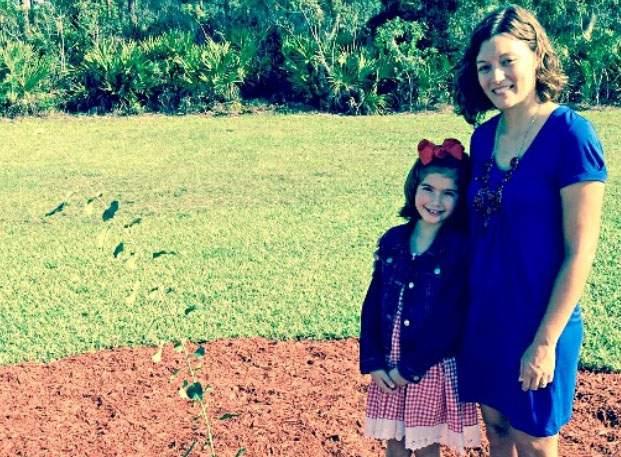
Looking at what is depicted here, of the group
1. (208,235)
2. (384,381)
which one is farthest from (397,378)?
(208,235)

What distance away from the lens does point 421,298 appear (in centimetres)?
278

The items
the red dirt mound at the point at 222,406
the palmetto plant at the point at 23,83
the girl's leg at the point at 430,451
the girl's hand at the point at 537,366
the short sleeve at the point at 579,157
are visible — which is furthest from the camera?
the palmetto plant at the point at 23,83

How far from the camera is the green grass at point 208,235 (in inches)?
211

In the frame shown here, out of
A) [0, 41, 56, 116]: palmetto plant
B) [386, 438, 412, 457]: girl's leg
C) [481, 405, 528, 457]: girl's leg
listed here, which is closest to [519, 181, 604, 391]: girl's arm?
[481, 405, 528, 457]: girl's leg

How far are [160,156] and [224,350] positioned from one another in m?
7.29

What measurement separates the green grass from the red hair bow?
0.98 meters

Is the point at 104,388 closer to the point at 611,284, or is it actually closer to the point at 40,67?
the point at 611,284

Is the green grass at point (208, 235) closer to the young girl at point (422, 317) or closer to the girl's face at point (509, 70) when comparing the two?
the young girl at point (422, 317)

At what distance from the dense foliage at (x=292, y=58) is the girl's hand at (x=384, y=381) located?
44.3 feet

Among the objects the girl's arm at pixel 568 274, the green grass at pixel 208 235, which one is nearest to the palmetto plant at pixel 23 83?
the green grass at pixel 208 235

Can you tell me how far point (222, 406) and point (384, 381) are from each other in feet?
5.00

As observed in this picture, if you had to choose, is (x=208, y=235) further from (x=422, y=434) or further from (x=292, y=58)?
(x=292, y=58)

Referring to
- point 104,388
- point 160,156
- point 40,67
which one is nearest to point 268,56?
point 40,67

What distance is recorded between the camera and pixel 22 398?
14.4 ft
